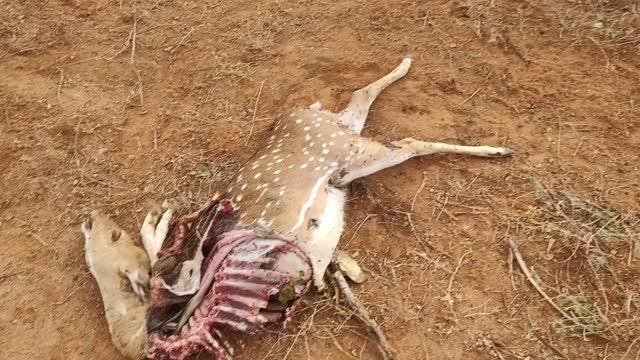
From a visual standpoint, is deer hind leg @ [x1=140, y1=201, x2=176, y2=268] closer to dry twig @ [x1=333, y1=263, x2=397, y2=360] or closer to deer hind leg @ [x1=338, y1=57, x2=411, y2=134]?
→ dry twig @ [x1=333, y1=263, x2=397, y2=360]

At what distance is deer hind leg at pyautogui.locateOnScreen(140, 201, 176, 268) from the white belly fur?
875 millimetres

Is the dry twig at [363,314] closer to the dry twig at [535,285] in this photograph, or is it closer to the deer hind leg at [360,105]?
the dry twig at [535,285]

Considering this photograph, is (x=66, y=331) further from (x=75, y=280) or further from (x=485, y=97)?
(x=485, y=97)

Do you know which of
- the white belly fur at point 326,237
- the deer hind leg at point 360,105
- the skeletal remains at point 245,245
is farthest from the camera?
the deer hind leg at point 360,105

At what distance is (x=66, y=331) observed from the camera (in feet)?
13.8

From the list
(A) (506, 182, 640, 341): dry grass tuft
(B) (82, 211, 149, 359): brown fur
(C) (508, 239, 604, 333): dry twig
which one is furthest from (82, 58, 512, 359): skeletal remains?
(C) (508, 239, 604, 333): dry twig

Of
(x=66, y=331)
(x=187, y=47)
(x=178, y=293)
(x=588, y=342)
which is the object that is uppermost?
(x=187, y=47)

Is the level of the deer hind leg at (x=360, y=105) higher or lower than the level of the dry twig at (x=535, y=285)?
higher

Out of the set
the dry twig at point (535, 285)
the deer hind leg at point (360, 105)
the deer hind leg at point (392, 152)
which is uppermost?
the deer hind leg at point (360, 105)

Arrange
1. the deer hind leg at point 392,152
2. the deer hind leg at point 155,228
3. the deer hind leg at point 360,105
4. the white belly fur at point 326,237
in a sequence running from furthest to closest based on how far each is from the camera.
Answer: the deer hind leg at point 360,105, the deer hind leg at point 392,152, the deer hind leg at point 155,228, the white belly fur at point 326,237

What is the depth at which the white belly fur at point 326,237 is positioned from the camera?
4.18m

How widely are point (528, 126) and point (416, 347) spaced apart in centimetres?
172

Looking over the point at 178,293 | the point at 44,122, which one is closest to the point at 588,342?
the point at 178,293

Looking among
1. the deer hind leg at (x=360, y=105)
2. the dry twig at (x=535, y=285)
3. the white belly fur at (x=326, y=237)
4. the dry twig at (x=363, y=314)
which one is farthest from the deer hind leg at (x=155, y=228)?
the dry twig at (x=535, y=285)
